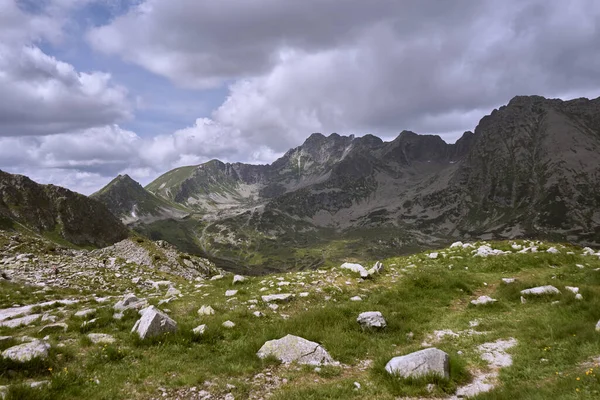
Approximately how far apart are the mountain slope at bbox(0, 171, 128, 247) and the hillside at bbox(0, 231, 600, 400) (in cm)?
12531

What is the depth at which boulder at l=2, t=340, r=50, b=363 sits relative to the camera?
31.8ft

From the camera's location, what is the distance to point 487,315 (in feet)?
52.9

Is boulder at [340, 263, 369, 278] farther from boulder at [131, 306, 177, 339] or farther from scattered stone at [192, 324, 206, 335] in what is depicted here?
boulder at [131, 306, 177, 339]

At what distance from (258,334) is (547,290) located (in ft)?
49.7

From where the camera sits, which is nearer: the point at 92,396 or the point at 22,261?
the point at 92,396

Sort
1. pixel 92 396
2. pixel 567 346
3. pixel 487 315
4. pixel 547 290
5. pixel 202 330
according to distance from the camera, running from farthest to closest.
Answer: pixel 547 290
pixel 487 315
pixel 202 330
pixel 567 346
pixel 92 396

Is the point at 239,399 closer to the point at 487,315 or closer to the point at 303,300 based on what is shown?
the point at 303,300

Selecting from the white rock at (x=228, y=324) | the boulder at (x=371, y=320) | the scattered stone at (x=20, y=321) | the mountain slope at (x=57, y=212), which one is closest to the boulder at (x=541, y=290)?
the boulder at (x=371, y=320)

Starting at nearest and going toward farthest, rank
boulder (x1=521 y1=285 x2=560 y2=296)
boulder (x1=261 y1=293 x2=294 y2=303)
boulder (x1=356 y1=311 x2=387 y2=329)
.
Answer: boulder (x1=356 y1=311 x2=387 y2=329), boulder (x1=521 y1=285 x2=560 y2=296), boulder (x1=261 y1=293 x2=294 y2=303)

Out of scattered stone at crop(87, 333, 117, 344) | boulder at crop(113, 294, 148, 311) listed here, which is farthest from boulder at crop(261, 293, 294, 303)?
scattered stone at crop(87, 333, 117, 344)

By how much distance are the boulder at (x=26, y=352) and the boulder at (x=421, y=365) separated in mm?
10437

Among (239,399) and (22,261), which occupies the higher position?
(22,261)

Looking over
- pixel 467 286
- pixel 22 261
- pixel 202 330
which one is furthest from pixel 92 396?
pixel 22 261

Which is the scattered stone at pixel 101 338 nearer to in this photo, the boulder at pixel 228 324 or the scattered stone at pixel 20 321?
the boulder at pixel 228 324
